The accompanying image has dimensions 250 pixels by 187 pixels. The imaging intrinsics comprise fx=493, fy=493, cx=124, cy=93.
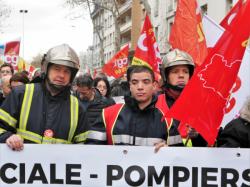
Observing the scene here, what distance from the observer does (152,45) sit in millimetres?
7152

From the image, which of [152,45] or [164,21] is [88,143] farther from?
[164,21]

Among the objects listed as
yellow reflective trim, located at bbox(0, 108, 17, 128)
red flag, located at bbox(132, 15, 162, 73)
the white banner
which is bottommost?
the white banner

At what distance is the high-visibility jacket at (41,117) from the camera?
3.68 meters

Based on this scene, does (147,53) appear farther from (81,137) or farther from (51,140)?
(51,140)

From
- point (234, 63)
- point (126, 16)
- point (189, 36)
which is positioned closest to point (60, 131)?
point (234, 63)

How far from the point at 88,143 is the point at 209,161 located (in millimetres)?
950

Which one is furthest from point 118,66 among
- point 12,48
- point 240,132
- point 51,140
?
point 240,132

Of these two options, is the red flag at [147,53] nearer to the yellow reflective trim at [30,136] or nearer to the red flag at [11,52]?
the yellow reflective trim at [30,136]

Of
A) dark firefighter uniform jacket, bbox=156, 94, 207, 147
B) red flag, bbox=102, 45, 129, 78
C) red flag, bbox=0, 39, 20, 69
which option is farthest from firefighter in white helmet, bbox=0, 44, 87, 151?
red flag, bbox=102, 45, 129, 78

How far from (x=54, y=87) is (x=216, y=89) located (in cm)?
124

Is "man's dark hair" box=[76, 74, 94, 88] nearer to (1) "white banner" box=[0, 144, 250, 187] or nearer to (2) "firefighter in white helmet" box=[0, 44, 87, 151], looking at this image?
(2) "firefighter in white helmet" box=[0, 44, 87, 151]

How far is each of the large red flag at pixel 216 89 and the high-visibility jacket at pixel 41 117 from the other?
840mm

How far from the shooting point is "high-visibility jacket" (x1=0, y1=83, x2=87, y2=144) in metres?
3.68

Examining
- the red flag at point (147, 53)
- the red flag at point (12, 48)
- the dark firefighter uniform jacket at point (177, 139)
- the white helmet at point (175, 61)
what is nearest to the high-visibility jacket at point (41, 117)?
the dark firefighter uniform jacket at point (177, 139)
